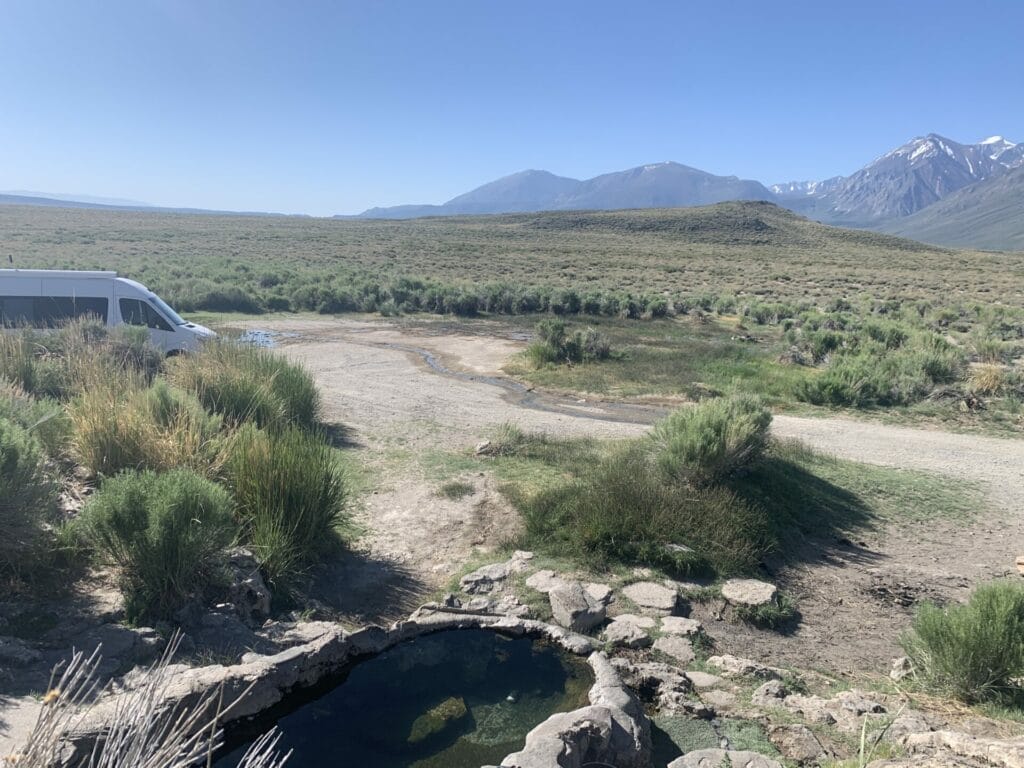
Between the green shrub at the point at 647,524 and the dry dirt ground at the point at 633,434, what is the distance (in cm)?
45

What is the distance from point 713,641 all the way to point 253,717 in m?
3.35

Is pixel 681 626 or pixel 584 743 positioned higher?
pixel 584 743

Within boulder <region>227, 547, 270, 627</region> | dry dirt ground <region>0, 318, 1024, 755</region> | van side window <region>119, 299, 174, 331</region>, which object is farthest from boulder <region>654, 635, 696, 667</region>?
van side window <region>119, 299, 174, 331</region>

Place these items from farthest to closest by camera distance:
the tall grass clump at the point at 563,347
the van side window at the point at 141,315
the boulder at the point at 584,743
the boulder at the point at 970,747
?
the tall grass clump at the point at 563,347
the van side window at the point at 141,315
the boulder at the point at 584,743
the boulder at the point at 970,747

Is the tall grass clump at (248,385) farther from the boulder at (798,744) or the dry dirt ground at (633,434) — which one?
the boulder at (798,744)

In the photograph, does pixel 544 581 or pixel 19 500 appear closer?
pixel 19 500

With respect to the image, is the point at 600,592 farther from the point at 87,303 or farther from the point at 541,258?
the point at 541,258

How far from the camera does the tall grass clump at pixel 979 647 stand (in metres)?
4.44

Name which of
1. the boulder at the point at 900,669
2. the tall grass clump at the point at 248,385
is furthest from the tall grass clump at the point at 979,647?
the tall grass clump at the point at 248,385

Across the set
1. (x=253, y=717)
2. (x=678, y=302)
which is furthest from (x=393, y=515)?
(x=678, y=302)

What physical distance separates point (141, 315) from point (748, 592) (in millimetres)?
12192

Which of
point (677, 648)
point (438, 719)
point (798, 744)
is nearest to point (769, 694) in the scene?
point (798, 744)

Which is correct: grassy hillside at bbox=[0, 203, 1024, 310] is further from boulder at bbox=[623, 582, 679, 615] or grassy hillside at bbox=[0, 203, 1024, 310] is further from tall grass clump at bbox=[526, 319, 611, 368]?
boulder at bbox=[623, 582, 679, 615]

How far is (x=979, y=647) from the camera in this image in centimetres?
448
